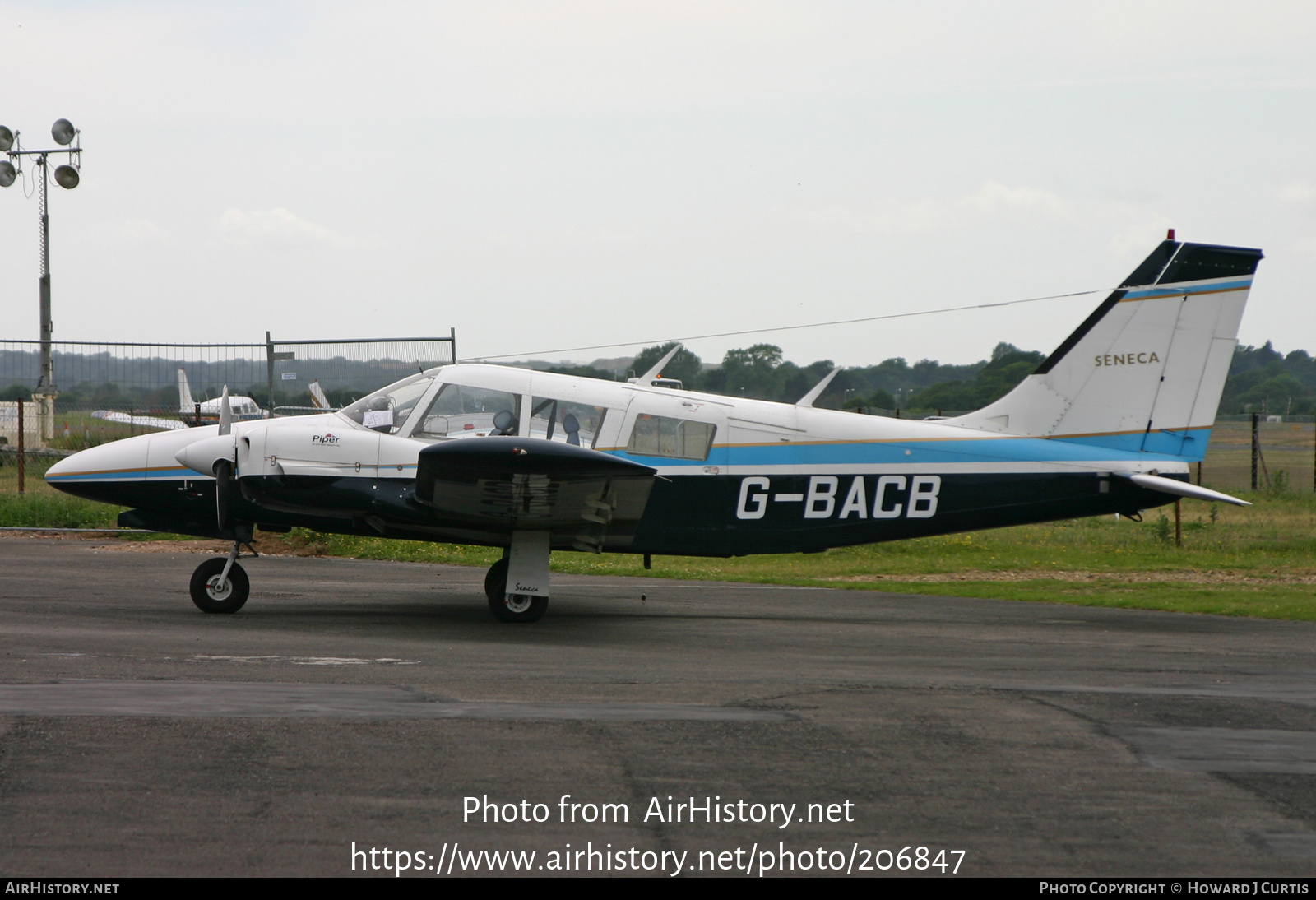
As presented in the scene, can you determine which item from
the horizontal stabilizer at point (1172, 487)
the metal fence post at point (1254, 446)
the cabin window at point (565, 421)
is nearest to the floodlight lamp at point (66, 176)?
the cabin window at point (565, 421)

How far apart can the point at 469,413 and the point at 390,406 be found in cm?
84

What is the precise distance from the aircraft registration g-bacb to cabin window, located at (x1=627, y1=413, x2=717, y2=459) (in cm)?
2

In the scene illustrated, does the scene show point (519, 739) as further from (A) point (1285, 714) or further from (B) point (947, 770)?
(A) point (1285, 714)

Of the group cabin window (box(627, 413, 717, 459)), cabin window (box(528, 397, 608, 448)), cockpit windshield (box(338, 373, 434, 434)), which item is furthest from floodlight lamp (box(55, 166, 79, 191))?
cabin window (box(627, 413, 717, 459))

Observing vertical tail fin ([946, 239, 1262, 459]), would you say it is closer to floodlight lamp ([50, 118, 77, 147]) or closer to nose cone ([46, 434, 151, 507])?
nose cone ([46, 434, 151, 507])

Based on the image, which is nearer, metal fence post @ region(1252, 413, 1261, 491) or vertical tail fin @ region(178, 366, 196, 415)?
vertical tail fin @ region(178, 366, 196, 415)

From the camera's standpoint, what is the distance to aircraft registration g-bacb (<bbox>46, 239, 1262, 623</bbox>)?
34.7 feet

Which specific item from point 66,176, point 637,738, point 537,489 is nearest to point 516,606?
point 537,489

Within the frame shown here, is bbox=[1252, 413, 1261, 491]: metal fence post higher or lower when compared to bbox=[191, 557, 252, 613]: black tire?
higher

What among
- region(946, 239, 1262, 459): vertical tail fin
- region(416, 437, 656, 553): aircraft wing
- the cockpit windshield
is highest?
region(946, 239, 1262, 459): vertical tail fin

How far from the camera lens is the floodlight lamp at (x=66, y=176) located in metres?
23.1

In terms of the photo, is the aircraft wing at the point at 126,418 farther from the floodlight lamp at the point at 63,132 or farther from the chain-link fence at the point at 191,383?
the floodlight lamp at the point at 63,132

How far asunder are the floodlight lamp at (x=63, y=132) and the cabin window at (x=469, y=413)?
17.5 meters

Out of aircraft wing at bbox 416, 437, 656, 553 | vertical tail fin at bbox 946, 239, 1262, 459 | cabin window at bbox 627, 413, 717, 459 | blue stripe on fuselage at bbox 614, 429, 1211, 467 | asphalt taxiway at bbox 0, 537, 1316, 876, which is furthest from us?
vertical tail fin at bbox 946, 239, 1262, 459
